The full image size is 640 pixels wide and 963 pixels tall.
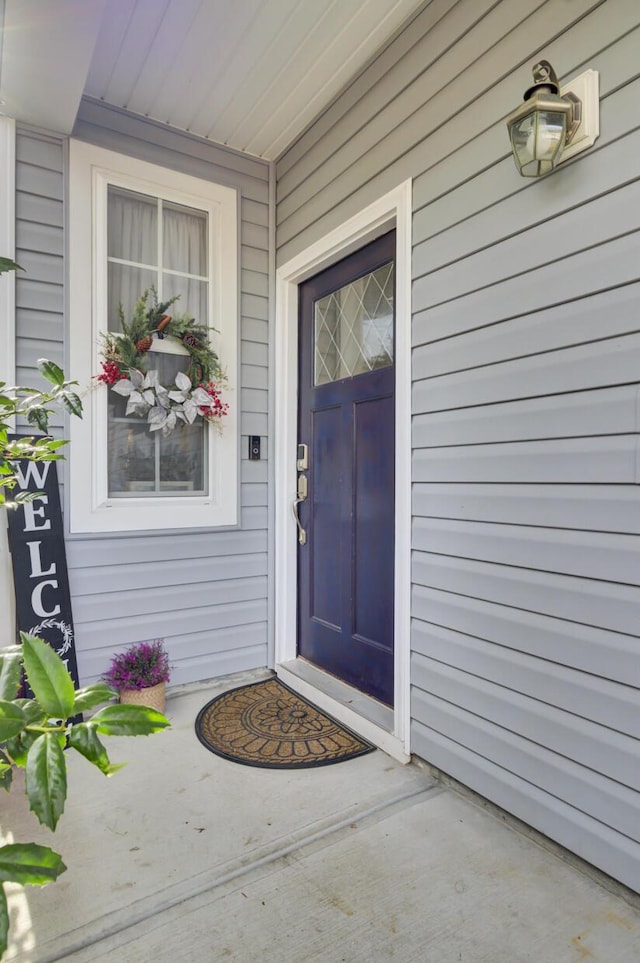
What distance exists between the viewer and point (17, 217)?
7.64 ft

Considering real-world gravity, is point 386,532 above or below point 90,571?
above

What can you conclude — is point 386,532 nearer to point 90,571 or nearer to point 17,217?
point 90,571

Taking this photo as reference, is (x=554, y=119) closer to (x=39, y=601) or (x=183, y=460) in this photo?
(x=183, y=460)

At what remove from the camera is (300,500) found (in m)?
2.95

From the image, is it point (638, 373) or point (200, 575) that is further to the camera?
point (200, 575)

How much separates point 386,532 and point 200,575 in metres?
1.06

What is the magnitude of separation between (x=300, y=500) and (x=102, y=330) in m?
1.30

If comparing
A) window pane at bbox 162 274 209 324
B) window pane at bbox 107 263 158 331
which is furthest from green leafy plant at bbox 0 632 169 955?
window pane at bbox 162 274 209 324

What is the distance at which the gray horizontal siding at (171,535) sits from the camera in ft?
7.80

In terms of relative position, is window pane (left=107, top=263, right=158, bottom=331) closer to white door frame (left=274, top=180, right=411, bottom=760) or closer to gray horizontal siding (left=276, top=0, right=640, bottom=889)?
white door frame (left=274, top=180, right=411, bottom=760)

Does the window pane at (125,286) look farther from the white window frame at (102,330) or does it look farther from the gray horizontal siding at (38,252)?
the gray horizontal siding at (38,252)

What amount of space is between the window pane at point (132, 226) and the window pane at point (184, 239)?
62mm

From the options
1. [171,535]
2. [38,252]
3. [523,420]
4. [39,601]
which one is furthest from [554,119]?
[39,601]

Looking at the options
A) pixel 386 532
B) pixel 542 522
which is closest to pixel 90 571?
pixel 386 532
